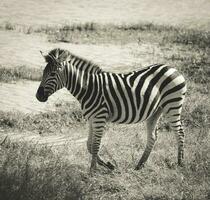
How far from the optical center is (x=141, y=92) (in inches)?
316

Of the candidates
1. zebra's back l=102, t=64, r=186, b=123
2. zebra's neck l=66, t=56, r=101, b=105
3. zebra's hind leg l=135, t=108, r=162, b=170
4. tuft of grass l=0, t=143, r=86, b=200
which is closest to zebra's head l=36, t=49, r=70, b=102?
zebra's neck l=66, t=56, r=101, b=105

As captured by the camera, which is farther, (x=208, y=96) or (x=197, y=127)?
(x=208, y=96)

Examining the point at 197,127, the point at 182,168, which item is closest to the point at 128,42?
the point at 197,127

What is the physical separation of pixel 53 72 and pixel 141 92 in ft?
4.68

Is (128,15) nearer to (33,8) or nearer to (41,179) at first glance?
(33,8)

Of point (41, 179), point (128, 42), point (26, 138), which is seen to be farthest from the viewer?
point (128, 42)

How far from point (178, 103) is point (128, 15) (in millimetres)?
15564

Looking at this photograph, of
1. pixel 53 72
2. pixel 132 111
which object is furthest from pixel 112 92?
pixel 53 72

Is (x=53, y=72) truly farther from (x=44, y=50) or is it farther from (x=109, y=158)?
(x=44, y=50)

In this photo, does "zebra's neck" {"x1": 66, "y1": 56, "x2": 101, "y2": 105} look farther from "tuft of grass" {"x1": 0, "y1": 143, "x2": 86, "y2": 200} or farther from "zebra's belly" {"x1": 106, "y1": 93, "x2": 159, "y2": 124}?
"tuft of grass" {"x1": 0, "y1": 143, "x2": 86, "y2": 200}

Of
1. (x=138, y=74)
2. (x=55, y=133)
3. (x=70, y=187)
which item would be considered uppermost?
(x=138, y=74)

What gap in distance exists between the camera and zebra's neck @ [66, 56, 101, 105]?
Answer: 777 centimetres

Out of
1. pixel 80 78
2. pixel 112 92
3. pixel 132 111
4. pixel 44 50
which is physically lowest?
pixel 44 50

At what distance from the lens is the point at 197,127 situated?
10.2 meters
